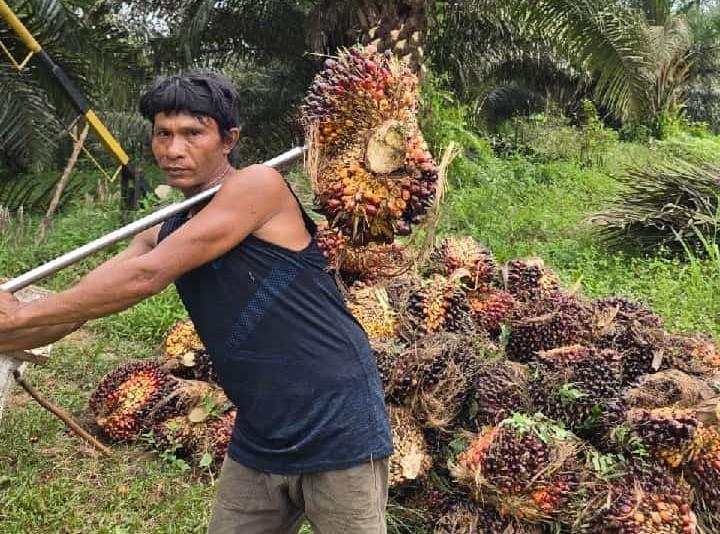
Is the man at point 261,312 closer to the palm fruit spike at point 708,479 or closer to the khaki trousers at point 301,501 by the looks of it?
the khaki trousers at point 301,501

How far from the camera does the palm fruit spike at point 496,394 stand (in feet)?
8.71

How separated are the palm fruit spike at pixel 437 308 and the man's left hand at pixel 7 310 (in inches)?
69.1

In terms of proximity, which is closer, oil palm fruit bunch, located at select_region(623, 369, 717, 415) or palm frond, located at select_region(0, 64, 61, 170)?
oil palm fruit bunch, located at select_region(623, 369, 717, 415)

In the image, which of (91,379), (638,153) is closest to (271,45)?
(638,153)

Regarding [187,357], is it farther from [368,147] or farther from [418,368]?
[368,147]

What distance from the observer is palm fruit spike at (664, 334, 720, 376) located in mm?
2895

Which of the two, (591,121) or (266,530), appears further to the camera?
(591,121)

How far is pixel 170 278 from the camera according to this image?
1.50 m

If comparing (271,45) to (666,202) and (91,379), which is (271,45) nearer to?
(666,202)

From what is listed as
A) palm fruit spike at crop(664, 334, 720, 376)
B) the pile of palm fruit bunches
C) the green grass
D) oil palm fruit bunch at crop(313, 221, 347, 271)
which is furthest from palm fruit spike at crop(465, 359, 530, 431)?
oil palm fruit bunch at crop(313, 221, 347, 271)

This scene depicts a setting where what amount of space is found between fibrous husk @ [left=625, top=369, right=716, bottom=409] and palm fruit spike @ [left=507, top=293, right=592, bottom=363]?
1.37 feet

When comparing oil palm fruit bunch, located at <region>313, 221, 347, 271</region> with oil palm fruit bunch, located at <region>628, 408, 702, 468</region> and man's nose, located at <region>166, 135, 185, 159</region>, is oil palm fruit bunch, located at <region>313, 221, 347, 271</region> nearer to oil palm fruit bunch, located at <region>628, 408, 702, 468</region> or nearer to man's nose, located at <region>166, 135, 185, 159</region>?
man's nose, located at <region>166, 135, 185, 159</region>

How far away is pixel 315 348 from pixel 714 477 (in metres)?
1.62

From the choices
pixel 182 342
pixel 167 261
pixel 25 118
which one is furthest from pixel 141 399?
pixel 25 118
